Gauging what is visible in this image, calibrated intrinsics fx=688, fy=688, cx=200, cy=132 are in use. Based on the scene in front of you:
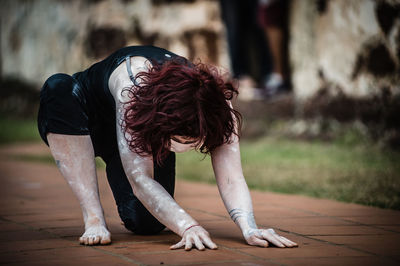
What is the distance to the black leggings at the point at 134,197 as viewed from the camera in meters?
3.06

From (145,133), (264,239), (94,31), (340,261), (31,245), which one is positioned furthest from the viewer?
(94,31)

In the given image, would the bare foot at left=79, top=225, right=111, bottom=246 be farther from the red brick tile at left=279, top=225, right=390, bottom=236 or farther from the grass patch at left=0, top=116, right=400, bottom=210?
the grass patch at left=0, top=116, right=400, bottom=210

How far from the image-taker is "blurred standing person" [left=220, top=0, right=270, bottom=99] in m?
9.36

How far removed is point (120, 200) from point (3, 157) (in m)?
4.60

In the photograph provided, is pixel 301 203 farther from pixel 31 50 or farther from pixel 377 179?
pixel 31 50

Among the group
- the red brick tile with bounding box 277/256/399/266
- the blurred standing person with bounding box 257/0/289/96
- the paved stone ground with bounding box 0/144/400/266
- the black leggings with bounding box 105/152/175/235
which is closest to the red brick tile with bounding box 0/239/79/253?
the paved stone ground with bounding box 0/144/400/266

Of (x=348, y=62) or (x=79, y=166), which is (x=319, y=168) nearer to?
(x=348, y=62)

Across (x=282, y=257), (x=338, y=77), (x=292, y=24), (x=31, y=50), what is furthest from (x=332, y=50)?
(x=31, y=50)

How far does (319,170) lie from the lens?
5.28m

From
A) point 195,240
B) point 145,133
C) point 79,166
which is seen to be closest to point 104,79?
point 79,166

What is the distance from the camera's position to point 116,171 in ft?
10.7

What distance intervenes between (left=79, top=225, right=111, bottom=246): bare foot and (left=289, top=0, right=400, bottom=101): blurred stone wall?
4.14 m

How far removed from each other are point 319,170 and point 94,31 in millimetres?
5572

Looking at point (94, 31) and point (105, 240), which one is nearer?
point (105, 240)
